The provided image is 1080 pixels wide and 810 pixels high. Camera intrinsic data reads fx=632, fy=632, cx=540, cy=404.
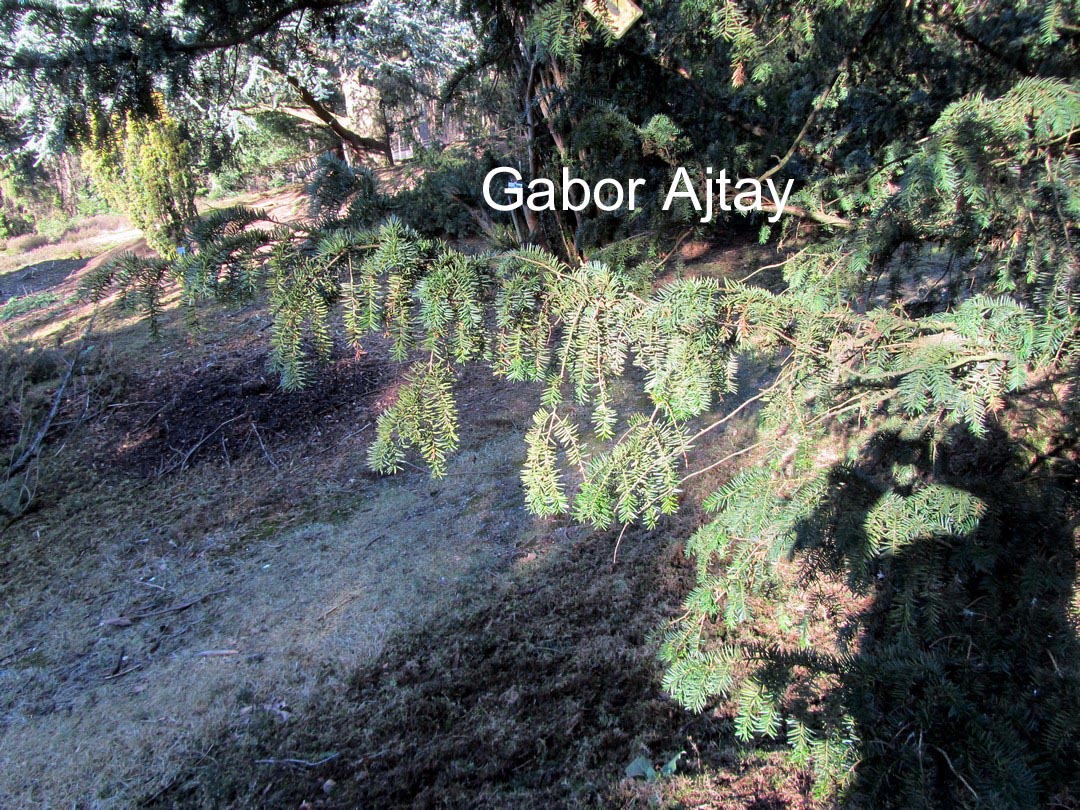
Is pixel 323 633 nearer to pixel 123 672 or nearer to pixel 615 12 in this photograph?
pixel 123 672

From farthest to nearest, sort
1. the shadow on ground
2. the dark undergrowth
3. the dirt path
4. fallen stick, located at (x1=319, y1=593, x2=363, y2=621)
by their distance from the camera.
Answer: fallen stick, located at (x1=319, y1=593, x2=363, y2=621) < the dirt path < the dark undergrowth < the shadow on ground

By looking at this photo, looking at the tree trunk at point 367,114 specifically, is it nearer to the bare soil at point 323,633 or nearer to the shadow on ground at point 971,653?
the bare soil at point 323,633

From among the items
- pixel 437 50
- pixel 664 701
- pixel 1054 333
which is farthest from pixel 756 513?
pixel 437 50

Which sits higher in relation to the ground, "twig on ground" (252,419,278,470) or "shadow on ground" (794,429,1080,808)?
"shadow on ground" (794,429,1080,808)

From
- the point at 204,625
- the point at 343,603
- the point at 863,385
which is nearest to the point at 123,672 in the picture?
the point at 204,625

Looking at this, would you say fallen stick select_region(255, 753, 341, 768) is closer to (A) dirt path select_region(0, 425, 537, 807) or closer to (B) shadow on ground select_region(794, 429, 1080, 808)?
(A) dirt path select_region(0, 425, 537, 807)

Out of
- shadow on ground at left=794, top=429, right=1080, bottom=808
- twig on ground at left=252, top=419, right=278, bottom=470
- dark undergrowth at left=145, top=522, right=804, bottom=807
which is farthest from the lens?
twig on ground at left=252, top=419, right=278, bottom=470

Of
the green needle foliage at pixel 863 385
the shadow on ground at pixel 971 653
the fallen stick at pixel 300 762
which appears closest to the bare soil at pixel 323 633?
the fallen stick at pixel 300 762

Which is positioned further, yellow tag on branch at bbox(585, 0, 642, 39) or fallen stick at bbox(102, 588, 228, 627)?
fallen stick at bbox(102, 588, 228, 627)

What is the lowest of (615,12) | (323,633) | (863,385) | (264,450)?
(323,633)

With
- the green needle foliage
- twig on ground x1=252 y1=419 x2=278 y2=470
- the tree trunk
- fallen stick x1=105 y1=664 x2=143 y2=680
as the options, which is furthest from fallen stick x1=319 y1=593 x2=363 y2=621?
the tree trunk

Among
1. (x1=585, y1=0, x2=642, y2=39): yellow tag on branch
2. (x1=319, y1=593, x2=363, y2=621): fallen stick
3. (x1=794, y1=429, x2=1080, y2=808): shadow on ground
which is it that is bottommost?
(x1=319, y1=593, x2=363, y2=621): fallen stick

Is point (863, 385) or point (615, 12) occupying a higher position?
point (615, 12)

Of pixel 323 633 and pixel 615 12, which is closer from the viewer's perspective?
pixel 615 12
